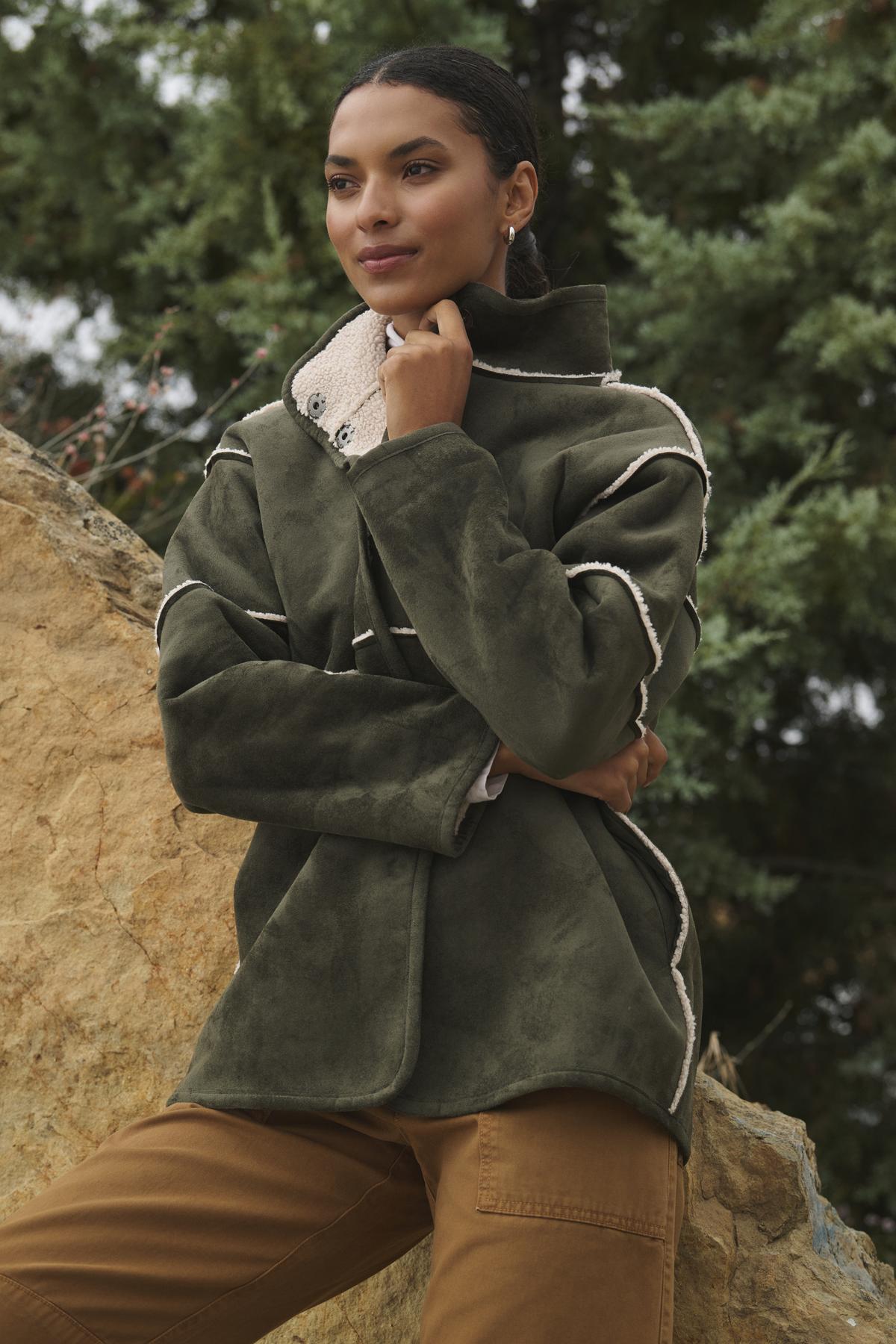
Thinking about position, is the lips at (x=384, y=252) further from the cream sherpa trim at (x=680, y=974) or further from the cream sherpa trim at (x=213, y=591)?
the cream sherpa trim at (x=680, y=974)

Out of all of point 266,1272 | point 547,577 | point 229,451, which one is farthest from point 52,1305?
point 229,451

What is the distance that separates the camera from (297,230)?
453 cm

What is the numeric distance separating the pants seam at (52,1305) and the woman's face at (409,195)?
1.15 m

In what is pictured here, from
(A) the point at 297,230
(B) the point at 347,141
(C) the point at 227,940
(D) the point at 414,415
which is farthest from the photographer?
(A) the point at 297,230

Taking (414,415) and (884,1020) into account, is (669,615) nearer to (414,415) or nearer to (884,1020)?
(414,415)

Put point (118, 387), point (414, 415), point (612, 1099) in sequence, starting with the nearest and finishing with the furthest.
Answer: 1. point (612, 1099)
2. point (414, 415)
3. point (118, 387)

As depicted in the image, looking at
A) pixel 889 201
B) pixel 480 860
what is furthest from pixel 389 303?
pixel 889 201

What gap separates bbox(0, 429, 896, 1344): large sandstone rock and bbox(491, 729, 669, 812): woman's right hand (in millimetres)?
732

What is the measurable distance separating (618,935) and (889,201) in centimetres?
327

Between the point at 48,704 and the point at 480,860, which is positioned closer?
the point at 480,860

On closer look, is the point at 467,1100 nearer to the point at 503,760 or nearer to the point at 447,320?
the point at 503,760

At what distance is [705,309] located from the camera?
436 centimetres

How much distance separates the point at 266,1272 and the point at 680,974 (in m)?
0.56

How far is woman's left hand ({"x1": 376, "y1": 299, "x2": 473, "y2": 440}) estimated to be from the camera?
1607 millimetres
